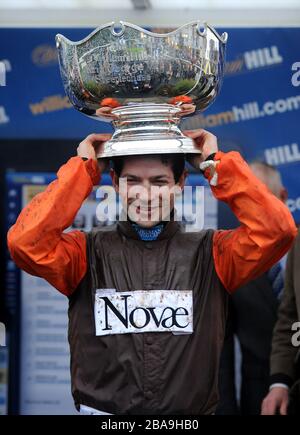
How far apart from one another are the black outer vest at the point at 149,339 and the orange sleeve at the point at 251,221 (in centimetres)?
10

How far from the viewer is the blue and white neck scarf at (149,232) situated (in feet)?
7.64

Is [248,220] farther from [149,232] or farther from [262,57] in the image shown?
[262,57]

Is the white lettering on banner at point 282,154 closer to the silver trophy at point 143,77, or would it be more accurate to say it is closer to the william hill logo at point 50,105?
the william hill logo at point 50,105

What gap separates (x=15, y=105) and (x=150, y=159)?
1363 mm

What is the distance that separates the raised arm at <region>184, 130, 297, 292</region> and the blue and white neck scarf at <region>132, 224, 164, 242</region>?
0.17 m

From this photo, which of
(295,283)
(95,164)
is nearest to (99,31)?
(95,164)

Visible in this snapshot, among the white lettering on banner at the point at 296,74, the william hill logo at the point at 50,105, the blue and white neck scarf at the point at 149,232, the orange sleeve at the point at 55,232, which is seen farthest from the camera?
the william hill logo at the point at 50,105

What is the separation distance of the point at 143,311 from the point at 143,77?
1.88ft

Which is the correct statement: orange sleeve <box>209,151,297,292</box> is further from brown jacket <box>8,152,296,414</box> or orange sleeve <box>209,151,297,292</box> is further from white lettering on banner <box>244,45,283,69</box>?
white lettering on banner <box>244,45,283,69</box>

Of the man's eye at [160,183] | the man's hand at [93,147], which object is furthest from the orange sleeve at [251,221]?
the man's hand at [93,147]

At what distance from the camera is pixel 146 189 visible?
2.28 metres

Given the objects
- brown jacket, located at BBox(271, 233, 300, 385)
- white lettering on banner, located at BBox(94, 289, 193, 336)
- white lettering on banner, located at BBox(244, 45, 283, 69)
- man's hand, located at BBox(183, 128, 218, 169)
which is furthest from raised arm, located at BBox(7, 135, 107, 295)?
white lettering on banner, located at BBox(244, 45, 283, 69)

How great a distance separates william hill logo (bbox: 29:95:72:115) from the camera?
3.53 metres

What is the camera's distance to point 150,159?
2301 millimetres
